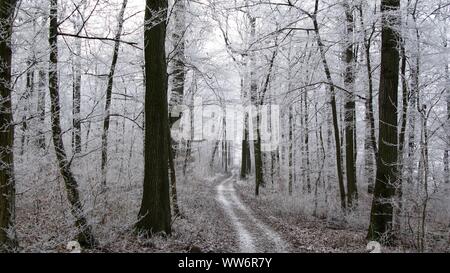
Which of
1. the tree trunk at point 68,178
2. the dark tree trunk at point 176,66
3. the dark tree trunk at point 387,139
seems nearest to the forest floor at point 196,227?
the tree trunk at point 68,178

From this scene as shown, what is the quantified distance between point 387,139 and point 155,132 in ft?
18.7

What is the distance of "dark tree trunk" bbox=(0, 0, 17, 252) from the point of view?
6.32 meters

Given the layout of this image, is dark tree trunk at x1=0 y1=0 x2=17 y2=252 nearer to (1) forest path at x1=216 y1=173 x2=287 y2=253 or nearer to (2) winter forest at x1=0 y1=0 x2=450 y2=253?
(2) winter forest at x1=0 y1=0 x2=450 y2=253

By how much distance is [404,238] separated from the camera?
10.2m

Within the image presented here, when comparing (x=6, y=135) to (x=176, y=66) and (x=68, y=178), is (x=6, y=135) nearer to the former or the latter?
(x=68, y=178)

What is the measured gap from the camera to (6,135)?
20.8ft

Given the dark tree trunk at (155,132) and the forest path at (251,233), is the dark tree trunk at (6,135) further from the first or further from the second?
the forest path at (251,233)

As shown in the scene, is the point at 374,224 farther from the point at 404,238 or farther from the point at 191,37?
the point at 191,37

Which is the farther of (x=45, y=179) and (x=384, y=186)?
(x=45, y=179)

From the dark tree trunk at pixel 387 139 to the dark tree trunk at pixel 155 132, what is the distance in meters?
5.24

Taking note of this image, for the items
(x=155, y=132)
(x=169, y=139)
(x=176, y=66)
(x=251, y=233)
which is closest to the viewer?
(x=155, y=132)

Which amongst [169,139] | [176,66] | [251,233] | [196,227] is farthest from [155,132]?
[176,66]
